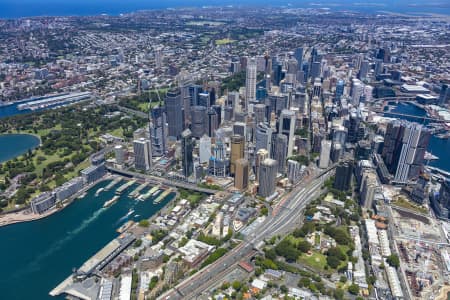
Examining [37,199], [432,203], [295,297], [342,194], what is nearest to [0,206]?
[37,199]

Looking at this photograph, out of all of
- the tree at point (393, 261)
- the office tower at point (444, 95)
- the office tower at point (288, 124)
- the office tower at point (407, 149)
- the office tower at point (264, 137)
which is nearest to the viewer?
the tree at point (393, 261)

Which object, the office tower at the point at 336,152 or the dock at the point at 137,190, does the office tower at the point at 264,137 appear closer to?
the office tower at the point at 336,152

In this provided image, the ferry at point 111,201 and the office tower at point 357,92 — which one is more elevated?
the office tower at point 357,92

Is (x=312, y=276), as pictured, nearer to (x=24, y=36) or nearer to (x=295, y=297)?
(x=295, y=297)

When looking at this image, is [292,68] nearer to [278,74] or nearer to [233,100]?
[278,74]

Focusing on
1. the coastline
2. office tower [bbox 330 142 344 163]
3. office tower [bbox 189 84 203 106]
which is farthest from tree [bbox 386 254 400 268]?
office tower [bbox 189 84 203 106]

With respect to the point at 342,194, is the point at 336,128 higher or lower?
higher

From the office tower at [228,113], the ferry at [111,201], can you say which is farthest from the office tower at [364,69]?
the ferry at [111,201]
